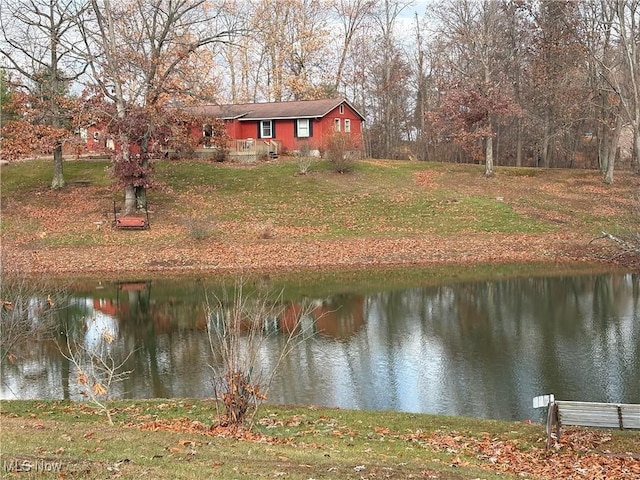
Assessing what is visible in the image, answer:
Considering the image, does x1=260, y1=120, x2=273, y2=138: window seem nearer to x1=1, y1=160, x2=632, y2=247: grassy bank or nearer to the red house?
the red house

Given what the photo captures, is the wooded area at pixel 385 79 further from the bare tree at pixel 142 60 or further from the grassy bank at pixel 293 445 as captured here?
the grassy bank at pixel 293 445

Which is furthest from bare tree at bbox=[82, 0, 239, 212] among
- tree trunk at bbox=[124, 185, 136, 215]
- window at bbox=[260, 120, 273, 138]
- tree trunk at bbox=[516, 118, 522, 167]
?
tree trunk at bbox=[516, 118, 522, 167]

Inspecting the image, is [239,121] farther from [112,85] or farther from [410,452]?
[410,452]

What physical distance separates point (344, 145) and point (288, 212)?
31.3ft

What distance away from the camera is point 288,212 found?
3338 centimetres

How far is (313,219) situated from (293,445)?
23835 mm

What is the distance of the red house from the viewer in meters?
44.2

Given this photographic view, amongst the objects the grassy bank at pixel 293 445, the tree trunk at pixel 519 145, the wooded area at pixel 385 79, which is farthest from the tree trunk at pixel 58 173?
the tree trunk at pixel 519 145

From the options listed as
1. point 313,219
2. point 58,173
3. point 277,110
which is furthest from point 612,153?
point 58,173

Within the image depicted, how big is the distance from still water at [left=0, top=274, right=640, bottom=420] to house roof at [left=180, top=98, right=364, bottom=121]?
24.7 m

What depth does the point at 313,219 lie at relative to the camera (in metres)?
32.3

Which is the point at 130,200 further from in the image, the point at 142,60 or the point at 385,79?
the point at 385,79

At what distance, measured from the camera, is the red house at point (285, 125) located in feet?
145

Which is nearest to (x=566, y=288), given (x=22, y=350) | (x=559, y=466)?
(x=559, y=466)
